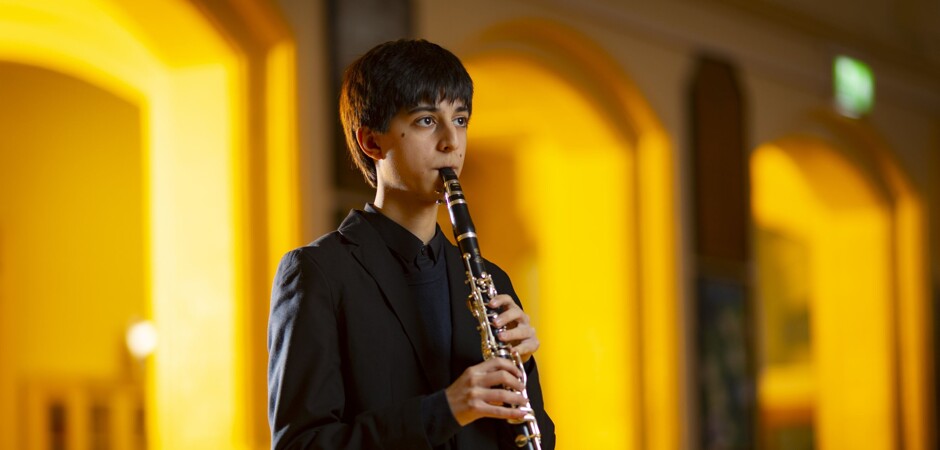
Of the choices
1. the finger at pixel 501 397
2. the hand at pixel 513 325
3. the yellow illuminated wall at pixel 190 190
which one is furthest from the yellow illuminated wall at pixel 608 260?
the finger at pixel 501 397

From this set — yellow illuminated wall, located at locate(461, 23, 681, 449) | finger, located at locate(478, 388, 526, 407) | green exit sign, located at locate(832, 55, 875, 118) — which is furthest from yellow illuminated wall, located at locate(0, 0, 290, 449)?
green exit sign, located at locate(832, 55, 875, 118)

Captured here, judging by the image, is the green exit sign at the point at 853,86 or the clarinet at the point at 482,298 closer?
the clarinet at the point at 482,298

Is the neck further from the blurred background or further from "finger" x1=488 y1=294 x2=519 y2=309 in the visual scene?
the blurred background

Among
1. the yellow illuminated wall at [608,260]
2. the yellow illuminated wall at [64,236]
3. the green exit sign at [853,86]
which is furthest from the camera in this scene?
the green exit sign at [853,86]

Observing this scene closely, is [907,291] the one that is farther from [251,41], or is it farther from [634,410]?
[251,41]

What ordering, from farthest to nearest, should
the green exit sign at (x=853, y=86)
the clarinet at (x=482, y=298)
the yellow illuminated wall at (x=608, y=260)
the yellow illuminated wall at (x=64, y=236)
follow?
the green exit sign at (x=853, y=86) → the yellow illuminated wall at (x=64, y=236) → the yellow illuminated wall at (x=608, y=260) → the clarinet at (x=482, y=298)

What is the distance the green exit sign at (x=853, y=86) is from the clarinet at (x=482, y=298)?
889cm

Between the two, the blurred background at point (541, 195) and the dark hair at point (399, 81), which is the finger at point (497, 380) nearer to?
the dark hair at point (399, 81)

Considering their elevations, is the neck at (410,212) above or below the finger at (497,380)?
above

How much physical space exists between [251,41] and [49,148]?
4158 millimetres

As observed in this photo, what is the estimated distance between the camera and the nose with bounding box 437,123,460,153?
215cm

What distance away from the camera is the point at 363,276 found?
2.14 metres

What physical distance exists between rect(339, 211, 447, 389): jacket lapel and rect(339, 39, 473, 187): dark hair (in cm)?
19

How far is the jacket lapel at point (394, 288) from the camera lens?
2.15 metres
